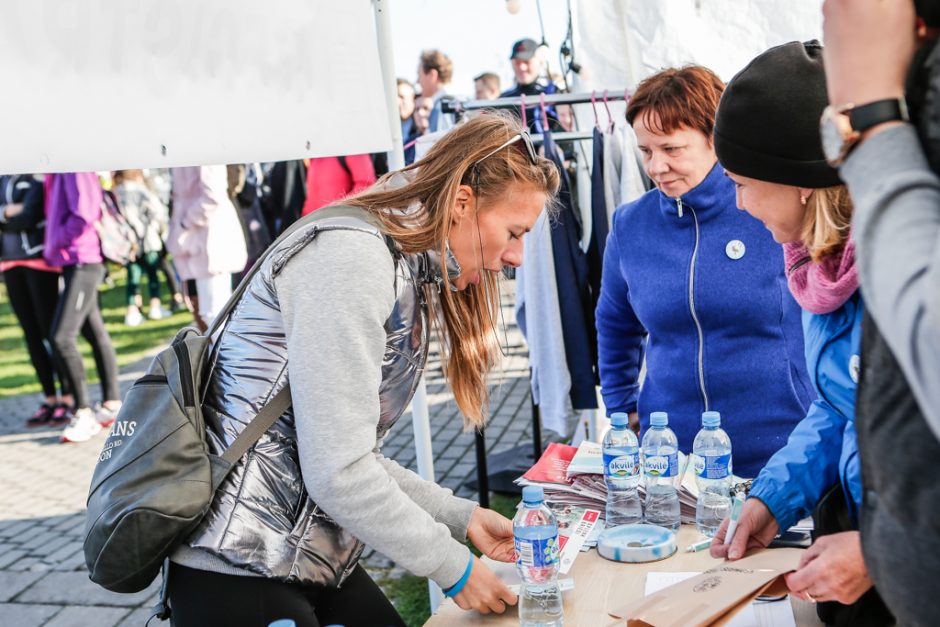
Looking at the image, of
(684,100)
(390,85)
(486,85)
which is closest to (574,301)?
(684,100)

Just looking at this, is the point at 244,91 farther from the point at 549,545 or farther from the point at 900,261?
the point at 900,261

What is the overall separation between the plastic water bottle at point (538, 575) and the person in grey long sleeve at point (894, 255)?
0.76 metres

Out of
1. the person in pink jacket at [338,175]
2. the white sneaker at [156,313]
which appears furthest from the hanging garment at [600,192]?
the white sneaker at [156,313]

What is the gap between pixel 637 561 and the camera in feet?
5.98

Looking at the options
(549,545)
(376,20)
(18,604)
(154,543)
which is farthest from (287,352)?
(18,604)

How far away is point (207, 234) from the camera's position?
6.55 meters

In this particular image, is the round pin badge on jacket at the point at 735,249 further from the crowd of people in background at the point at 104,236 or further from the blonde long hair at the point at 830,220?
the crowd of people in background at the point at 104,236

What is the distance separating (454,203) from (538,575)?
778 millimetres

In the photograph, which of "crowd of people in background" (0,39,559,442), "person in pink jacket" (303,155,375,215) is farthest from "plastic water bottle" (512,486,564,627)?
"person in pink jacket" (303,155,375,215)

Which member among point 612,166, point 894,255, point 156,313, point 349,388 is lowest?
point 156,313

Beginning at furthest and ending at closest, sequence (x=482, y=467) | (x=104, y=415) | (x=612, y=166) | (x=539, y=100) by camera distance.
Result: (x=104, y=415) < (x=482, y=467) < (x=612, y=166) < (x=539, y=100)

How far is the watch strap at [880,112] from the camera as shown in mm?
834

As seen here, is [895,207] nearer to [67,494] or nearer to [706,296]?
[706,296]

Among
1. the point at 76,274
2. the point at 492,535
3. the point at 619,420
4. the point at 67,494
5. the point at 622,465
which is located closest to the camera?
the point at 492,535
